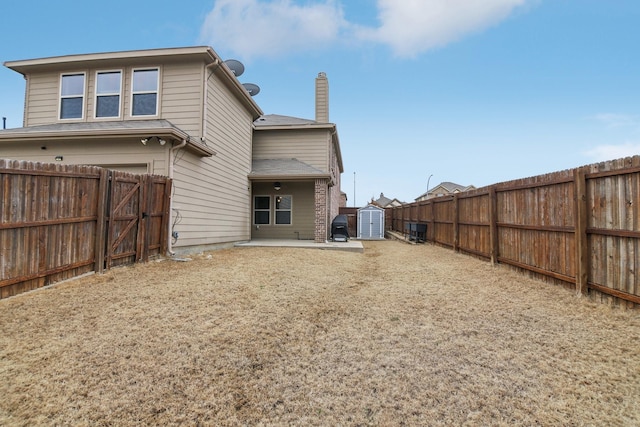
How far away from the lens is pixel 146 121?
8.62 metres

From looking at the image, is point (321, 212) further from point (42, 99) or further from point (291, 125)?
point (42, 99)

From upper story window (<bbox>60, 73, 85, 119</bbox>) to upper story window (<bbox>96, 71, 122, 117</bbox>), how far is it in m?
0.61

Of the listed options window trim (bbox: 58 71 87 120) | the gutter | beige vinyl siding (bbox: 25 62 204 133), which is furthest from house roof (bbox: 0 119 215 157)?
window trim (bbox: 58 71 87 120)

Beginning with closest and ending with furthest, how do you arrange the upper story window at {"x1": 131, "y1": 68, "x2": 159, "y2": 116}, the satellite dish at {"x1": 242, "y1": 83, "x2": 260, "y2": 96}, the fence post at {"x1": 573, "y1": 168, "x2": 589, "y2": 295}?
the fence post at {"x1": 573, "y1": 168, "x2": 589, "y2": 295} < the upper story window at {"x1": 131, "y1": 68, "x2": 159, "y2": 116} < the satellite dish at {"x1": 242, "y1": 83, "x2": 260, "y2": 96}

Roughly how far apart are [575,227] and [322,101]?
38.6 ft

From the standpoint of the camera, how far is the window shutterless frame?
9000 mm

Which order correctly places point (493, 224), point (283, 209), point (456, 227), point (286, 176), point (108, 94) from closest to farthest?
point (493, 224) → point (108, 94) → point (456, 227) → point (286, 176) → point (283, 209)

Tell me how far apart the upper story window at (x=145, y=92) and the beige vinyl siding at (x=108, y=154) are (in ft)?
5.14

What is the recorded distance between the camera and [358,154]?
39.7 m

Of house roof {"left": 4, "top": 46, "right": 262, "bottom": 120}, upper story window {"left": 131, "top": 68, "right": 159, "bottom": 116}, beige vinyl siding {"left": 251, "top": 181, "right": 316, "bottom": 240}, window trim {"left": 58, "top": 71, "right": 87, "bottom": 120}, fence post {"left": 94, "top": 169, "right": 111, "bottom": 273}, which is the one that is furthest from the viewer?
beige vinyl siding {"left": 251, "top": 181, "right": 316, "bottom": 240}

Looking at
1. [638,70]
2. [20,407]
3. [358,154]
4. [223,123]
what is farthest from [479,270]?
[358,154]

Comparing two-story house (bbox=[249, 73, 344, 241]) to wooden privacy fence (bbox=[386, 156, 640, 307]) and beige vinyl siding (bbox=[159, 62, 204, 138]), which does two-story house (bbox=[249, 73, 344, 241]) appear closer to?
beige vinyl siding (bbox=[159, 62, 204, 138])

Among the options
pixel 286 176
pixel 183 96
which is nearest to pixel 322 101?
pixel 286 176

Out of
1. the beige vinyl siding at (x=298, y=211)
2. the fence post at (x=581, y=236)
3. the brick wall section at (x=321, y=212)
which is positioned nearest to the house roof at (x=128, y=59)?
the brick wall section at (x=321, y=212)
